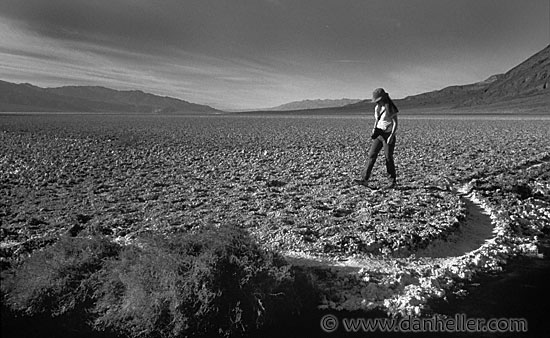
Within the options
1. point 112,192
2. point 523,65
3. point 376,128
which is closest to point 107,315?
point 112,192

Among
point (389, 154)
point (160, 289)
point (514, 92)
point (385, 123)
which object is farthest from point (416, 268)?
point (514, 92)

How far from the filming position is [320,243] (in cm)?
455

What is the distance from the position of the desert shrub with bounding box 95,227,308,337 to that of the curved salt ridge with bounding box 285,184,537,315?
1.91 feet

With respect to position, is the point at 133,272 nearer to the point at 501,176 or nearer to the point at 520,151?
the point at 501,176

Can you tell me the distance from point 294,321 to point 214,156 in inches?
380

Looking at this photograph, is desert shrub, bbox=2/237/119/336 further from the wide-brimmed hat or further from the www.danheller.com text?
the wide-brimmed hat

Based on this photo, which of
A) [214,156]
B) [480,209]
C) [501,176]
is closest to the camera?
[480,209]

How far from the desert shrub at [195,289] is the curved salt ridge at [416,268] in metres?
0.58

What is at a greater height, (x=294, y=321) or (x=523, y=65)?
(x=523, y=65)

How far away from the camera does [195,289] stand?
2.96 metres

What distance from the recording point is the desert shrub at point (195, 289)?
9.70 ft

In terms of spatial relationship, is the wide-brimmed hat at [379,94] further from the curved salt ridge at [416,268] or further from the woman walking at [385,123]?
the curved salt ridge at [416,268]

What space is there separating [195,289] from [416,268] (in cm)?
232

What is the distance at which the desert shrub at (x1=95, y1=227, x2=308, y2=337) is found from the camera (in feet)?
9.70
